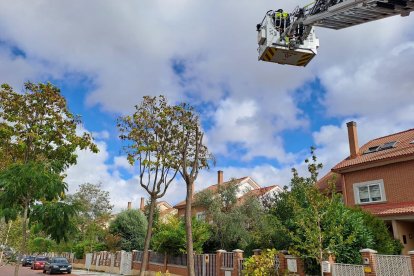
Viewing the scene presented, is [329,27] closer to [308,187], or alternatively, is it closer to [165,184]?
[308,187]

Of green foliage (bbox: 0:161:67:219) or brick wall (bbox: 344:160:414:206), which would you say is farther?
brick wall (bbox: 344:160:414:206)

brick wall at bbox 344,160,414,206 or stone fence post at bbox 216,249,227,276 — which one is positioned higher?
brick wall at bbox 344,160,414,206

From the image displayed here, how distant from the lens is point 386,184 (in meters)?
21.6

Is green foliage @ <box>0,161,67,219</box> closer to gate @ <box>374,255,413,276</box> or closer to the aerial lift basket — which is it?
the aerial lift basket

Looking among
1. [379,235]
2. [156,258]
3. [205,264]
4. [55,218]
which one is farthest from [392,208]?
[55,218]

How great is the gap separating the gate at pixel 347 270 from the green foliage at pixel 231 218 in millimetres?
10029

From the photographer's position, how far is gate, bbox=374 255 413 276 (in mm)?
12406

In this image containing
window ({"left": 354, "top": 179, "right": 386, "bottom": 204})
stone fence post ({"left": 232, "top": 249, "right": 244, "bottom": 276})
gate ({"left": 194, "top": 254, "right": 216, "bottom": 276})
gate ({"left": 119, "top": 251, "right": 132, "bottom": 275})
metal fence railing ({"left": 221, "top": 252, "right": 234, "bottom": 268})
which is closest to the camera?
stone fence post ({"left": 232, "top": 249, "right": 244, "bottom": 276})

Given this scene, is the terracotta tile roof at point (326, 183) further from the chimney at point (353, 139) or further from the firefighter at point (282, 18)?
the firefighter at point (282, 18)

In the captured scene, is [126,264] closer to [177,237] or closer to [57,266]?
[57,266]

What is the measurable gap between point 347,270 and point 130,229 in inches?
958

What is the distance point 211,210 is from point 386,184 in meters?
11.9

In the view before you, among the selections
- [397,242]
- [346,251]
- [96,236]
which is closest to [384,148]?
[397,242]

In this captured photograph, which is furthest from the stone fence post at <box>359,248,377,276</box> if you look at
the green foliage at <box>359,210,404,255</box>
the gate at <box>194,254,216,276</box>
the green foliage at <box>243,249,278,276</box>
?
the gate at <box>194,254,216,276</box>
